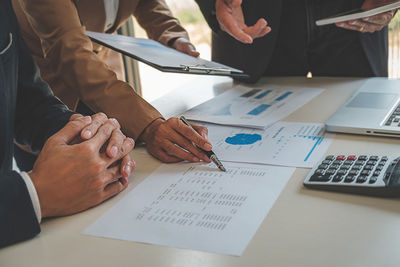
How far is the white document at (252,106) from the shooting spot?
4.13ft

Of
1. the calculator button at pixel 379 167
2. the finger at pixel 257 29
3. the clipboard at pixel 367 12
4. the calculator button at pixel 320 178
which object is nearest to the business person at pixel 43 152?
the calculator button at pixel 320 178

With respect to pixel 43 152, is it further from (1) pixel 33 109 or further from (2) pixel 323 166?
(2) pixel 323 166

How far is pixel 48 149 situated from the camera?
0.84 meters

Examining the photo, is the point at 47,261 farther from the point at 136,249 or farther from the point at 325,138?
the point at 325,138

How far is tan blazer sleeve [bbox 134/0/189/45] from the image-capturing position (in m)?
1.74

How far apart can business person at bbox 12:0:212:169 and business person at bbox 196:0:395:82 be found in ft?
0.62

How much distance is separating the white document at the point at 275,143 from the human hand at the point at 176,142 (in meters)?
0.05

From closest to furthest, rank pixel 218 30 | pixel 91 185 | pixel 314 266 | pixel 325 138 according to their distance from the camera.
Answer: pixel 314 266, pixel 91 185, pixel 325 138, pixel 218 30

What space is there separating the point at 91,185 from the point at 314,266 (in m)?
0.41

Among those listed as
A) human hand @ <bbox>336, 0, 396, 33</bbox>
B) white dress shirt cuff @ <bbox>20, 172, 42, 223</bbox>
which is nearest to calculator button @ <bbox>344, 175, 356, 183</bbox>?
white dress shirt cuff @ <bbox>20, 172, 42, 223</bbox>

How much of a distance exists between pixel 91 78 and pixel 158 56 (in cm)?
20

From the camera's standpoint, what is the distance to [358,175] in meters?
0.84

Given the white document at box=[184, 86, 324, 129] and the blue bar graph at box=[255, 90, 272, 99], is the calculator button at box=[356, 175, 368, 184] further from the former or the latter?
the blue bar graph at box=[255, 90, 272, 99]

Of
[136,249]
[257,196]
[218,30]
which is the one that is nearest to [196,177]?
[257,196]
